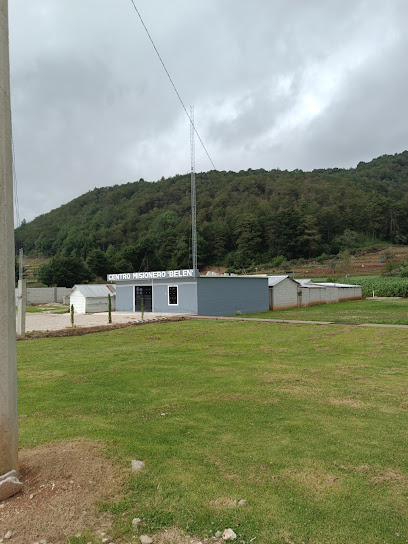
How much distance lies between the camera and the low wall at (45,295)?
50438mm

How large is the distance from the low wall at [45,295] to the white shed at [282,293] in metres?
29.5

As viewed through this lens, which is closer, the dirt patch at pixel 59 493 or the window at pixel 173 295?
the dirt patch at pixel 59 493

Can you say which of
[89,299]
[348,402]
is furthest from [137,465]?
[89,299]

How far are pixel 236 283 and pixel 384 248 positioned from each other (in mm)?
72558

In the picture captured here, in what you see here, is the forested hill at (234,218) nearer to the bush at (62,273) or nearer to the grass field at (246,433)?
the bush at (62,273)

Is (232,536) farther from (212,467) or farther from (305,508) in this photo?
(212,467)

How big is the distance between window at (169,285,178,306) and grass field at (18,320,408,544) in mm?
17329

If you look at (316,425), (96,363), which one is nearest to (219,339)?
(96,363)

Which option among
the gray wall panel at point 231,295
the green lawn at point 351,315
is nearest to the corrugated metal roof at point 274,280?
the gray wall panel at point 231,295

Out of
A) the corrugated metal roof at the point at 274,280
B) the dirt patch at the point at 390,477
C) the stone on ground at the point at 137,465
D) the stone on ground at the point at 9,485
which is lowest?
the dirt patch at the point at 390,477

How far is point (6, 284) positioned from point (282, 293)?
2989 cm

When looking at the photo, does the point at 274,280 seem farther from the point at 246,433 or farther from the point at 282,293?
the point at 246,433

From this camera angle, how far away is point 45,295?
5172 centimetres

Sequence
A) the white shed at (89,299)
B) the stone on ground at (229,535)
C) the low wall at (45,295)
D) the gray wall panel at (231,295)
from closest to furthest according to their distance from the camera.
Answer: the stone on ground at (229,535) → the gray wall panel at (231,295) → the white shed at (89,299) → the low wall at (45,295)
